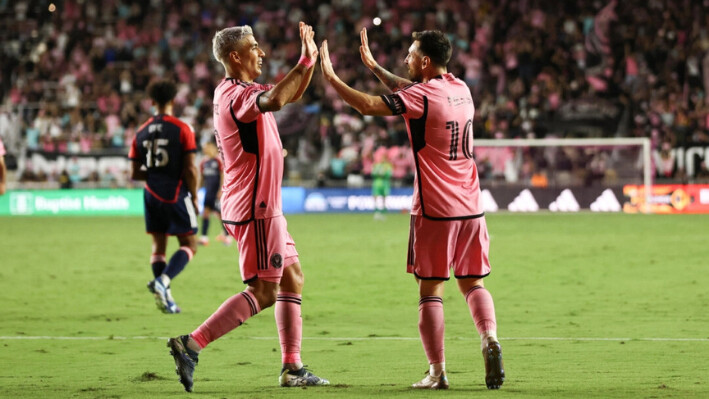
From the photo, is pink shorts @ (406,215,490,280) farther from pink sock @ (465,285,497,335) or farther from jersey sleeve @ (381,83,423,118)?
jersey sleeve @ (381,83,423,118)

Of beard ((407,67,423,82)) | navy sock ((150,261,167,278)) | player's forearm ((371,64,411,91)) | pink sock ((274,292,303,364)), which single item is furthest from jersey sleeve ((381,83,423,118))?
navy sock ((150,261,167,278))

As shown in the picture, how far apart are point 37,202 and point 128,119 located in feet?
13.5

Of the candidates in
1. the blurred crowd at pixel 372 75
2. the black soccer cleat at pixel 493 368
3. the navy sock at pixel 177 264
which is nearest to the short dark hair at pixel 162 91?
the navy sock at pixel 177 264

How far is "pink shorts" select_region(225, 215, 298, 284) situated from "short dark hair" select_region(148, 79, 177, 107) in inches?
204

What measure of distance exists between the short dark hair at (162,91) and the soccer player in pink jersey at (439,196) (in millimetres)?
5190

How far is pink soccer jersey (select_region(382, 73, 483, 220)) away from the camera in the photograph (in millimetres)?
6836

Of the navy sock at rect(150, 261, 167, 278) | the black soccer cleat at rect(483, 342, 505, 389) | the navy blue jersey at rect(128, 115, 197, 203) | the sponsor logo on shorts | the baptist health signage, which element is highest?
the navy blue jersey at rect(128, 115, 197, 203)

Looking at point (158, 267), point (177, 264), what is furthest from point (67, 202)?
point (177, 264)

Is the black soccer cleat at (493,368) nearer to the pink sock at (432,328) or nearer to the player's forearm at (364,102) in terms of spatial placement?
the pink sock at (432,328)

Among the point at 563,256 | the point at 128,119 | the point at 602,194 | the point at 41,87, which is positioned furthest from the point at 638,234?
the point at 41,87

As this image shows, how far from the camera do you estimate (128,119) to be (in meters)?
35.7

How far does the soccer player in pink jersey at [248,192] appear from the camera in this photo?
6.70 metres

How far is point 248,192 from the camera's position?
688cm

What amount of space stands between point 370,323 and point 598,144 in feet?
74.0
